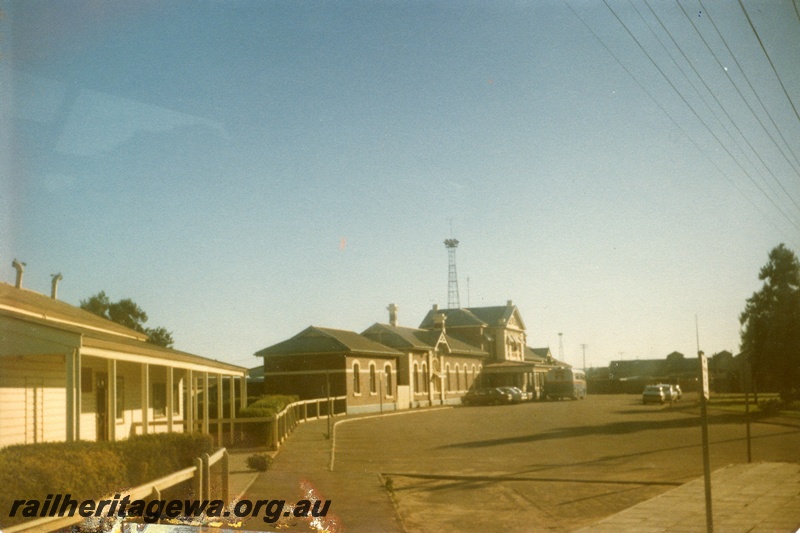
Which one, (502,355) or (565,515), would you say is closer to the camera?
(565,515)

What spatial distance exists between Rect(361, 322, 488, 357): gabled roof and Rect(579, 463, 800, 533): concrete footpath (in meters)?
31.9

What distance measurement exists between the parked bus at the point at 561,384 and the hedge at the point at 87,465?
55530mm

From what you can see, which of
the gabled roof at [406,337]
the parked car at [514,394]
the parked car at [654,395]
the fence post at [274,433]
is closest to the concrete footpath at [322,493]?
the fence post at [274,433]

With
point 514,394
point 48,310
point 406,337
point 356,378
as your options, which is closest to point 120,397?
point 48,310

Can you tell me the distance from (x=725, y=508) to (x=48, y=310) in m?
12.3

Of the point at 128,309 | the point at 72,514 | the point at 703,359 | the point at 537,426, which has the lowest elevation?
the point at 537,426

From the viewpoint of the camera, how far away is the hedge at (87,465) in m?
7.77

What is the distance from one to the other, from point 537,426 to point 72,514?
26183 mm

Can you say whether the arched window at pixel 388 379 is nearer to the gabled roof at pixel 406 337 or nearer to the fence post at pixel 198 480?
the gabled roof at pixel 406 337

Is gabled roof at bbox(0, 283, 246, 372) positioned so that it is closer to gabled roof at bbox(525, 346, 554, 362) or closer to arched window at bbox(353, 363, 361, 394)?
arched window at bbox(353, 363, 361, 394)

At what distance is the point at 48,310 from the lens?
595 inches

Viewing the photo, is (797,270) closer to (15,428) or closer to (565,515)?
(565,515)

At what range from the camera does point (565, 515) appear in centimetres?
1118

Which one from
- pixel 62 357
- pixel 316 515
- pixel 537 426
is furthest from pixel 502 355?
pixel 316 515
